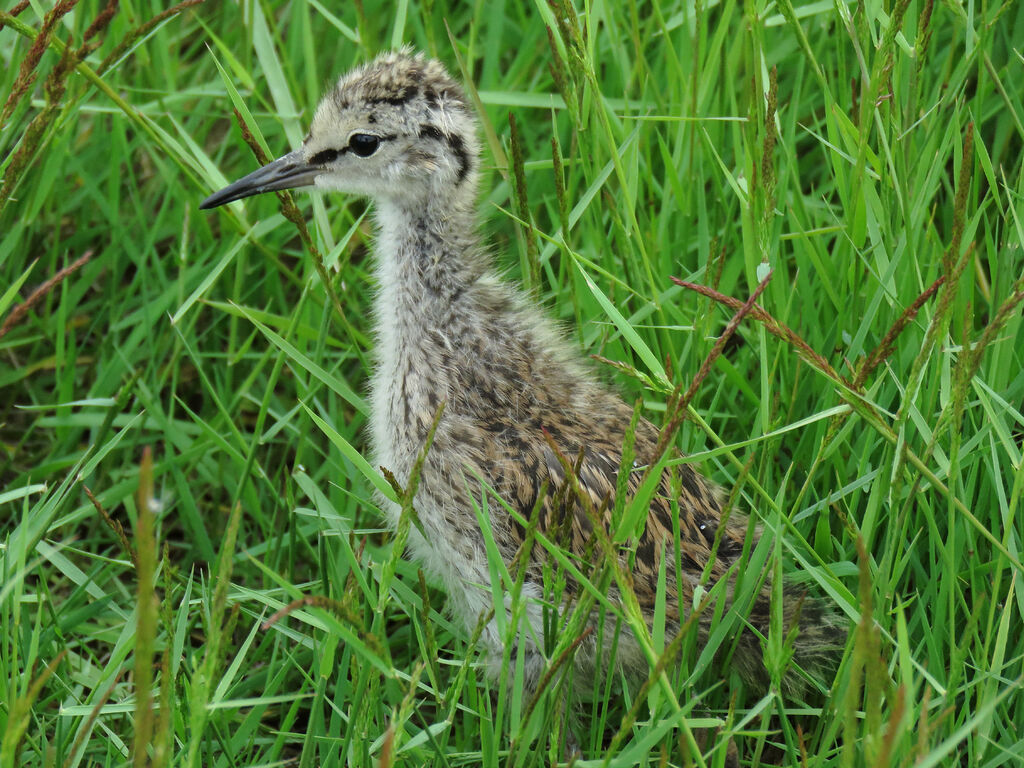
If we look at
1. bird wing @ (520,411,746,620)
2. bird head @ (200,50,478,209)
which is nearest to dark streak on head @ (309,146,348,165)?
bird head @ (200,50,478,209)

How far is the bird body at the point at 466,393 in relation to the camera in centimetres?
274

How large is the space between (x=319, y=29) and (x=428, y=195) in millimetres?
1536

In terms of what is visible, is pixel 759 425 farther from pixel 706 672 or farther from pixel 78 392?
pixel 78 392

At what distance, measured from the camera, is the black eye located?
10.4 feet

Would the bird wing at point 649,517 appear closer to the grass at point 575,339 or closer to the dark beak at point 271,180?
the grass at point 575,339

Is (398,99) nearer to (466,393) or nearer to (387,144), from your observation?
(387,144)

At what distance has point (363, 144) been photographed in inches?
125

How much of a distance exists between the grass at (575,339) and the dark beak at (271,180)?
0.14 m

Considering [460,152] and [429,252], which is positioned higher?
[460,152]

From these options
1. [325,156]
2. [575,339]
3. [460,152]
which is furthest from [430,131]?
[575,339]

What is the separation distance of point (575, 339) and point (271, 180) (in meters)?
0.89

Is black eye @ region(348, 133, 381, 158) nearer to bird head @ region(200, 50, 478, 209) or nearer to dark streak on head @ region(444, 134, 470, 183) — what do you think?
bird head @ region(200, 50, 478, 209)

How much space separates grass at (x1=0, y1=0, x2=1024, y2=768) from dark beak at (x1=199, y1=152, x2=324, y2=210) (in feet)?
0.47

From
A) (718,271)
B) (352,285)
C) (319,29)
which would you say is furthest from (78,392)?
(718,271)
